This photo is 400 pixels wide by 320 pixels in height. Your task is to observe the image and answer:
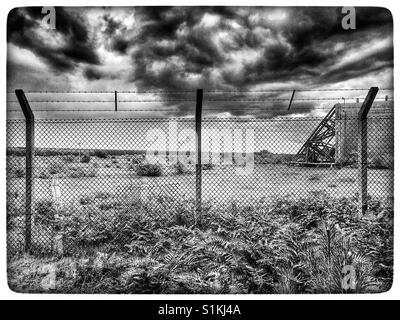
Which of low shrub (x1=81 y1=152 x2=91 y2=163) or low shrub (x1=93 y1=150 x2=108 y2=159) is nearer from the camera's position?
low shrub (x1=81 y1=152 x2=91 y2=163)

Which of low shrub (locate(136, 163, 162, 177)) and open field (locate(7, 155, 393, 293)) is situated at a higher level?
low shrub (locate(136, 163, 162, 177))

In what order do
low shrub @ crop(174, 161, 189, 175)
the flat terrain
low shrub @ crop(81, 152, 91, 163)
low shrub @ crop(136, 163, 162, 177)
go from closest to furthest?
the flat terrain → low shrub @ crop(136, 163, 162, 177) → low shrub @ crop(174, 161, 189, 175) → low shrub @ crop(81, 152, 91, 163)

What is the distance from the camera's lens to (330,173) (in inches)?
550

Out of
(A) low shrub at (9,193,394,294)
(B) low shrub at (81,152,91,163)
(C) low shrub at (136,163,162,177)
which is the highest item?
(B) low shrub at (81,152,91,163)

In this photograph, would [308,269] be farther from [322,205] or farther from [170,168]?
[170,168]

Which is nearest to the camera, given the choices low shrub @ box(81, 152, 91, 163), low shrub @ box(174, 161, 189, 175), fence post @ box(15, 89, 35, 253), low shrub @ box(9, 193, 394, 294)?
low shrub @ box(9, 193, 394, 294)

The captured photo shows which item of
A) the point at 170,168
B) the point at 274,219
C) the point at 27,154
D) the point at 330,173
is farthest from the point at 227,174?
the point at 27,154

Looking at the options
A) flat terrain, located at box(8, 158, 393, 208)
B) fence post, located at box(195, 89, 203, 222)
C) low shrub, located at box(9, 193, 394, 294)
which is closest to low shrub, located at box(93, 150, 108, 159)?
flat terrain, located at box(8, 158, 393, 208)

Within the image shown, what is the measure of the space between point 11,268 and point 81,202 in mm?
3370

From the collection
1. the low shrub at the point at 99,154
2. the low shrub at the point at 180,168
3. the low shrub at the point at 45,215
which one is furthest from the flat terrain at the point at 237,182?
the low shrub at the point at 99,154

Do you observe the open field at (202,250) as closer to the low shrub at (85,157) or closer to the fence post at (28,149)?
the fence post at (28,149)

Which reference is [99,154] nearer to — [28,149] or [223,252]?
[28,149]

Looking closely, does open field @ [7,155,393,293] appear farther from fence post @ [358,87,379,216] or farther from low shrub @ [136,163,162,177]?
low shrub @ [136,163,162,177]

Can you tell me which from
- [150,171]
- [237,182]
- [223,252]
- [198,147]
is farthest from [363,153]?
[150,171]
